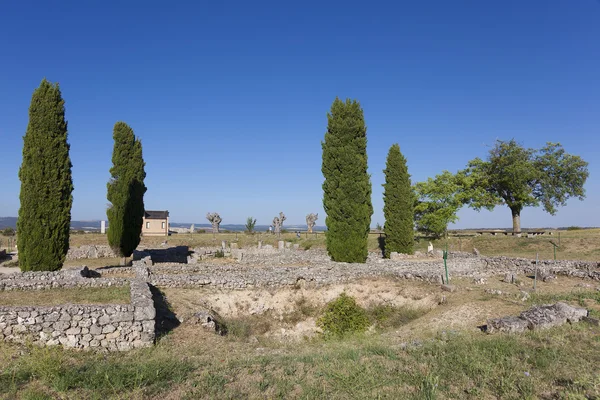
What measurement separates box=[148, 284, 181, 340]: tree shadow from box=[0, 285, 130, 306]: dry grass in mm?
1122

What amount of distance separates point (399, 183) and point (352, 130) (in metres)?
10.3

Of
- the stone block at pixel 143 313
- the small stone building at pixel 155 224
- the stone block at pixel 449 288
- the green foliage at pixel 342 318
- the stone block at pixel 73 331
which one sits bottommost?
the green foliage at pixel 342 318

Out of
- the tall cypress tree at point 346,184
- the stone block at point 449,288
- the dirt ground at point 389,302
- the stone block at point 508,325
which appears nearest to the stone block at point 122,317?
the dirt ground at point 389,302

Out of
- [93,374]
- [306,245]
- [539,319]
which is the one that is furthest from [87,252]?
[539,319]

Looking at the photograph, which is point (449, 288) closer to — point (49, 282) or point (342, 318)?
point (342, 318)

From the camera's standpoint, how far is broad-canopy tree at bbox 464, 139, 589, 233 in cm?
4553

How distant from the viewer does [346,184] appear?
84.4 ft

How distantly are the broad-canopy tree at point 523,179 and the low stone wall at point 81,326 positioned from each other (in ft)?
154

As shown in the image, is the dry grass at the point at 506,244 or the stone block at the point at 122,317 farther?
the dry grass at the point at 506,244

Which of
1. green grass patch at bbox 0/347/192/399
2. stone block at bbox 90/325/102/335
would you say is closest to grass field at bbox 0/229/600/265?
stone block at bbox 90/325/102/335

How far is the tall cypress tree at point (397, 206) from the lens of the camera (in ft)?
109

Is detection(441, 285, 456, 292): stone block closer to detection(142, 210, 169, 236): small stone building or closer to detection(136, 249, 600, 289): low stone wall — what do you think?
detection(136, 249, 600, 289): low stone wall

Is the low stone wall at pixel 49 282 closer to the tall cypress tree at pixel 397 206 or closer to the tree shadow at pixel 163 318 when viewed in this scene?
the tree shadow at pixel 163 318

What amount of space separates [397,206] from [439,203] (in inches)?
687
